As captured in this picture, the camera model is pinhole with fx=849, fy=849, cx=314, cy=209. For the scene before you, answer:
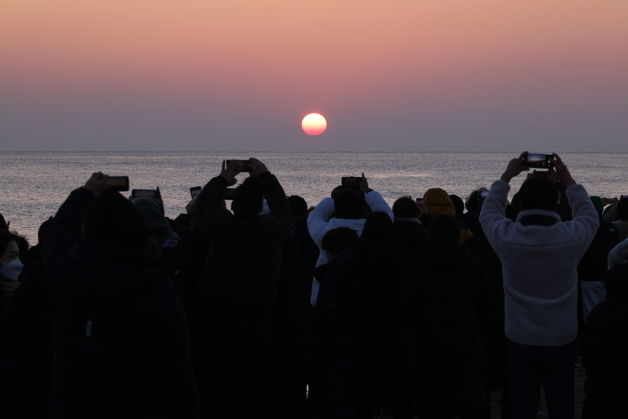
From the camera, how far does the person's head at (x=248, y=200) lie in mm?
5441

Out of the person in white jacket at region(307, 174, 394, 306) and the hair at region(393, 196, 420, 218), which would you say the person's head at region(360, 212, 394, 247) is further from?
the hair at region(393, 196, 420, 218)

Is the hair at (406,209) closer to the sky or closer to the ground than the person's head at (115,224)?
closer to the ground

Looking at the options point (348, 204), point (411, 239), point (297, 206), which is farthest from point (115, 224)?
point (297, 206)

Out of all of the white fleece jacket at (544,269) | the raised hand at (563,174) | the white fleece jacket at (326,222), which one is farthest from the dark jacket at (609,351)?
the white fleece jacket at (326,222)

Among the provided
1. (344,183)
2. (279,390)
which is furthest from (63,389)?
(344,183)

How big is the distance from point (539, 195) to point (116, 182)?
241cm

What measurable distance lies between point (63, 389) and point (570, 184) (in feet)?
10.5

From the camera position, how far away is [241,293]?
18.1 ft

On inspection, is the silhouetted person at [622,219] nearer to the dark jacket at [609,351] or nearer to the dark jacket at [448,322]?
the dark jacket at [448,322]

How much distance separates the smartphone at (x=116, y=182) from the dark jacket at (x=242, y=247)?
919 mm

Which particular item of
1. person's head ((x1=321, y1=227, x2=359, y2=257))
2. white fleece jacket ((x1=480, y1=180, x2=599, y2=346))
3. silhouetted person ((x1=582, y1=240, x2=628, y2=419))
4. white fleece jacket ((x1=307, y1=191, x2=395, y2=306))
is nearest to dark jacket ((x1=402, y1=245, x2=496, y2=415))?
white fleece jacket ((x1=480, y1=180, x2=599, y2=346))

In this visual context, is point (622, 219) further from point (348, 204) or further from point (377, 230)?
point (377, 230)

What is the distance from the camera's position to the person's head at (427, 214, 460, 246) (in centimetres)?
540

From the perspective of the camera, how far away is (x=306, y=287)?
6.29 m
